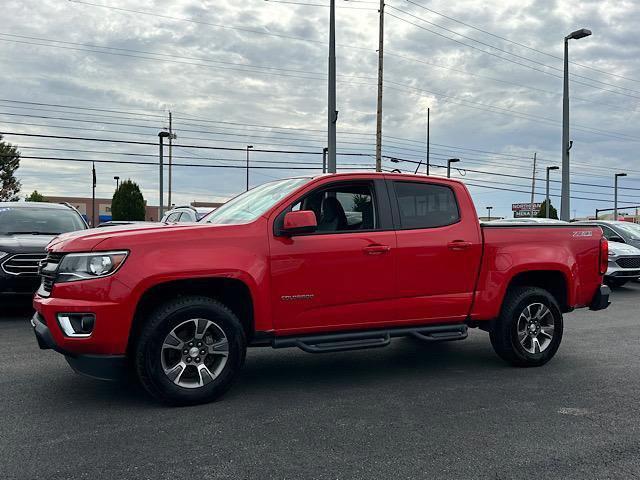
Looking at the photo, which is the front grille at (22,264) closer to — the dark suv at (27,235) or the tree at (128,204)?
the dark suv at (27,235)

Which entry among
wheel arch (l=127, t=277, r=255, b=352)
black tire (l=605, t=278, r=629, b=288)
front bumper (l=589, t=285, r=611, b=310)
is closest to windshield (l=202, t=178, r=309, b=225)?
wheel arch (l=127, t=277, r=255, b=352)

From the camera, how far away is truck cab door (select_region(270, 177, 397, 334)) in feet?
15.5

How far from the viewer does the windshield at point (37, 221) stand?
9.12m

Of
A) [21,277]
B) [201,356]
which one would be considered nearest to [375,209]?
[201,356]

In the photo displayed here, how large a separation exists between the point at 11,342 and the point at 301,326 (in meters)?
4.03

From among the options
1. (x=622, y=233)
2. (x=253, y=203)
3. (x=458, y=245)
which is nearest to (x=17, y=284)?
(x=253, y=203)

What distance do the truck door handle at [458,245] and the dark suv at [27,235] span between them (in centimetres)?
582

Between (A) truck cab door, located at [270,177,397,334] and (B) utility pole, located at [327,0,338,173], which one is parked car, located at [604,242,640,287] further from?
(A) truck cab door, located at [270,177,397,334]

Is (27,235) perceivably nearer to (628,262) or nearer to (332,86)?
(332,86)

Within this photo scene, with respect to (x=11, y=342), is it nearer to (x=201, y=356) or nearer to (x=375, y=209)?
(x=201, y=356)

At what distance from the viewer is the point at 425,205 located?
5.49m

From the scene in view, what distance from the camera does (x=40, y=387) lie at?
4.95 metres

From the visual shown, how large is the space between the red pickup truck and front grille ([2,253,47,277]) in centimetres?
376

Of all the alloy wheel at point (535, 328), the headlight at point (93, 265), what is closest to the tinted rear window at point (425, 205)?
the alloy wheel at point (535, 328)
